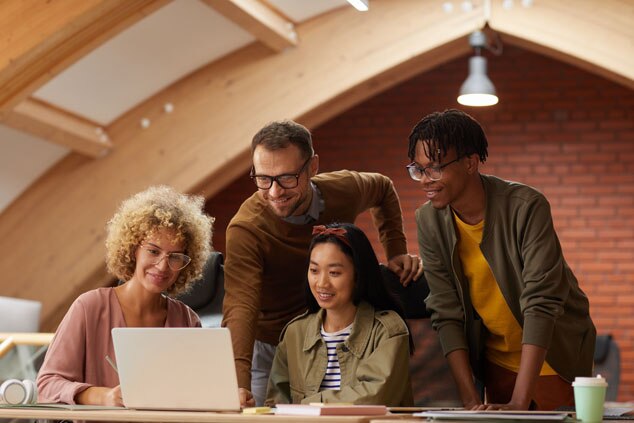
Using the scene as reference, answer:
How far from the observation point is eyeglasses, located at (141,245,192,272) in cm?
316

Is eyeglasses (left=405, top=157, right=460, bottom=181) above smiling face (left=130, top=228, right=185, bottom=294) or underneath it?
above

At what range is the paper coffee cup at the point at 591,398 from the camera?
7.66 feet

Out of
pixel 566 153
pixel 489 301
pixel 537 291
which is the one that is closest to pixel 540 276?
pixel 537 291

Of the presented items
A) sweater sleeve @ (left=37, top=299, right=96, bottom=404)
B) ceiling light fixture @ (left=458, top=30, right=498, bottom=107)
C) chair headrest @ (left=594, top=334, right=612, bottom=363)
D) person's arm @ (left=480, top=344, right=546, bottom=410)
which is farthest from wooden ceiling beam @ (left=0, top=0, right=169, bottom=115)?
chair headrest @ (left=594, top=334, right=612, bottom=363)

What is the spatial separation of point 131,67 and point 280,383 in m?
3.97

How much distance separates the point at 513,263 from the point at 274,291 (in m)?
0.88

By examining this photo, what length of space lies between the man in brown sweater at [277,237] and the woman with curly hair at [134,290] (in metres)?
0.15

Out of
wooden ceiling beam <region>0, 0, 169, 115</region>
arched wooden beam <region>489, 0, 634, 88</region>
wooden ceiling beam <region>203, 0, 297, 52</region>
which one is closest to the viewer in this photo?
wooden ceiling beam <region>0, 0, 169, 115</region>

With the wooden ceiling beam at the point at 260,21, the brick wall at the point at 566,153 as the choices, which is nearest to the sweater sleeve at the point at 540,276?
the wooden ceiling beam at the point at 260,21

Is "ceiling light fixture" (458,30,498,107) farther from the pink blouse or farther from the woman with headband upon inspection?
the pink blouse

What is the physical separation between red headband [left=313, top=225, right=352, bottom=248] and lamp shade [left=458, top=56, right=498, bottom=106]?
393cm

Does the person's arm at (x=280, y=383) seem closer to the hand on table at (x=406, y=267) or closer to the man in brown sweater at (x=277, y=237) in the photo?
the man in brown sweater at (x=277, y=237)

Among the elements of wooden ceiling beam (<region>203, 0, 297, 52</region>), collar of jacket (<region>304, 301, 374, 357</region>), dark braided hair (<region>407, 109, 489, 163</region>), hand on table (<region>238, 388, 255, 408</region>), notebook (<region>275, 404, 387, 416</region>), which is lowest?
notebook (<region>275, 404, 387, 416</region>)

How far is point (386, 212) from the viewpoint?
387 centimetres
